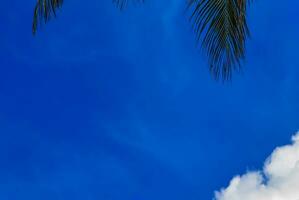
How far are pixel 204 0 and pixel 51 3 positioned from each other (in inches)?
63.7

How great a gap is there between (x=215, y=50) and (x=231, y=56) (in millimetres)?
177

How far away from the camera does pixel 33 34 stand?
265 inches

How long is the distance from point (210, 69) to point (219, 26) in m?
0.46

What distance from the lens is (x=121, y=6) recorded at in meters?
6.54

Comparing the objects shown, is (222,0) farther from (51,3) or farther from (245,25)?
(51,3)

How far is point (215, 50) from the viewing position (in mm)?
6363

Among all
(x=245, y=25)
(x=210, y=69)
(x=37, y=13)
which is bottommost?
(x=210, y=69)

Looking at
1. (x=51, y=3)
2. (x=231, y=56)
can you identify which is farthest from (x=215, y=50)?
(x=51, y=3)

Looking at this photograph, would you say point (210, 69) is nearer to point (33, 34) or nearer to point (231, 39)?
point (231, 39)

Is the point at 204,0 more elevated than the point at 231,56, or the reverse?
the point at 204,0

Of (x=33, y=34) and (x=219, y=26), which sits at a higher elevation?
(x=33, y=34)

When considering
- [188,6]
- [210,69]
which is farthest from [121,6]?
[210,69]

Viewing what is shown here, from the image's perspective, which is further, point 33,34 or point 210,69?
point 33,34

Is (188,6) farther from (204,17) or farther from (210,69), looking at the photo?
(210,69)
